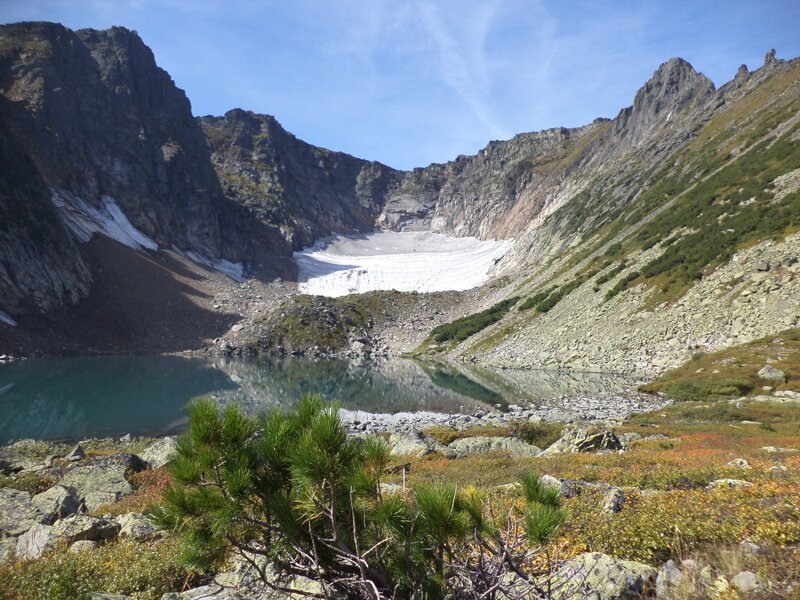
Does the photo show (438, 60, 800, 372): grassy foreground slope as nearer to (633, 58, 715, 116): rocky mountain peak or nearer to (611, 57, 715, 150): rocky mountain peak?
(611, 57, 715, 150): rocky mountain peak

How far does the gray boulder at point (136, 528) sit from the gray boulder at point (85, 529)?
0.18m

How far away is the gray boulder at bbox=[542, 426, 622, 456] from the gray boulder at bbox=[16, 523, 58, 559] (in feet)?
48.5

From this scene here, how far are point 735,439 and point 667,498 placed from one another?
1175 cm

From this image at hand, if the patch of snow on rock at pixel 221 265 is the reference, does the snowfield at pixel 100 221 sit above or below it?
above

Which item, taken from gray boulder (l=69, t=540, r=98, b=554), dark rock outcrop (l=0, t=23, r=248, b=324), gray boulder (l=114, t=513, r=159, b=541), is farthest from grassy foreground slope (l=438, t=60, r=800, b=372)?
dark rock outcrop (l=0, t=23, r=248, b=324)

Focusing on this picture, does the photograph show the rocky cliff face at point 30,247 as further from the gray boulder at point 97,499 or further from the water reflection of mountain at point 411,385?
the gray boulder at point 97,499

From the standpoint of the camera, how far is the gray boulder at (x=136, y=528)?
25.9 feet

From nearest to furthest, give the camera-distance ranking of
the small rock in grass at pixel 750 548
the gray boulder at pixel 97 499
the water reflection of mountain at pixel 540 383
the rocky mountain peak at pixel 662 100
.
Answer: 1. the small rock in grass at pixel 750 548
2. the gray boulder at pixel 97 499
3. the water reflection of mountain at pixel 540 383
4. the rocky mountain peak at pixel 662 100

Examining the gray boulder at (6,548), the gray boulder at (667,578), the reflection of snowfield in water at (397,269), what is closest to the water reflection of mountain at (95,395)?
the gray boulder at (6,548)

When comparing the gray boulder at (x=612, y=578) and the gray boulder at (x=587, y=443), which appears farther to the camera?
the gray boulder at (x=587, y=443)

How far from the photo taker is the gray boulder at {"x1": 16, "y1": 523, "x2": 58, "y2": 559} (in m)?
7.14

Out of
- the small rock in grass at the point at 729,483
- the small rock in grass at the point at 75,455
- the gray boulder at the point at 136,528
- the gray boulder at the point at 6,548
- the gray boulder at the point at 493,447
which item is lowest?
the small rock in grass at the point at 75,455

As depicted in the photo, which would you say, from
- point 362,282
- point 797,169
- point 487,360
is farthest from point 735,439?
point 362,282

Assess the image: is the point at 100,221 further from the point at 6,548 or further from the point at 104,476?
the point at 6,548
